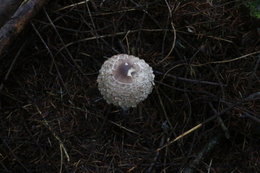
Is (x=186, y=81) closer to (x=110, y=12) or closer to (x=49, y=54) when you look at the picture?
(x=110, y=12)

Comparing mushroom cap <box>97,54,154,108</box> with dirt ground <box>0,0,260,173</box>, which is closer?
mushroom cap <box>97,54,154,108</box>

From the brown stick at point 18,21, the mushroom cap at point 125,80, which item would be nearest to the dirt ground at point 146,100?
the brown stick at point 18,21

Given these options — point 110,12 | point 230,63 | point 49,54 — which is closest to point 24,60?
point 49,54

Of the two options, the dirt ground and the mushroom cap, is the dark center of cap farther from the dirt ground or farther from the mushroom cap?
the dirt ground

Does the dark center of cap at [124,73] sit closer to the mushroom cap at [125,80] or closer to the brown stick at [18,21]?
the mushroom cap at [125,80]

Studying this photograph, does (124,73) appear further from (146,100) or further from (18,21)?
(18,21)

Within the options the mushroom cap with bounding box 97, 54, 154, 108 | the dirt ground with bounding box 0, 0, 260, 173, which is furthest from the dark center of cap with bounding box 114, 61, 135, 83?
the dirt ground with bounding box 0, 0, 260, 173
